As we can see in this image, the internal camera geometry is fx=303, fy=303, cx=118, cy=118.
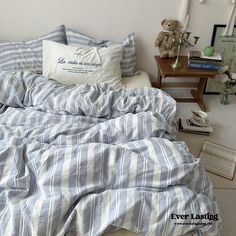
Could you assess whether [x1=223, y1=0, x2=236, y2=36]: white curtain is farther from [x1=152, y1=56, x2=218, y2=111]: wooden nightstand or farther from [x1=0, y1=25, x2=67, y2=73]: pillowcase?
[x1=0, y1=25, x2=67, y2=73]: pillowcase

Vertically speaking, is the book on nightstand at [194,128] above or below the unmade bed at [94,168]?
below

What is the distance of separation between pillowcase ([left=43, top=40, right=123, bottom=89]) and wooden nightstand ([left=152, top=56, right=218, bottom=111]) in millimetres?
357

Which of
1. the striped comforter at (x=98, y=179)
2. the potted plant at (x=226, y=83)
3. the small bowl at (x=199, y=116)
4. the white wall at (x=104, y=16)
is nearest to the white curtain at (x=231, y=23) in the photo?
the white wall at (x=104, y=16)

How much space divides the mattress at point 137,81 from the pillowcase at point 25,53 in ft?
1.81

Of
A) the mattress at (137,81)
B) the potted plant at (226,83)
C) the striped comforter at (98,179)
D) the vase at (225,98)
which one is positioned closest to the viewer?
the striped comforter at (98,179)

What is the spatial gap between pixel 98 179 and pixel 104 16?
1496 millimetres

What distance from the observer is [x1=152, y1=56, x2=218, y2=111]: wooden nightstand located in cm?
214

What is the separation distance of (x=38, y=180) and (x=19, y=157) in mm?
133

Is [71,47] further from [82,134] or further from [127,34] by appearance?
[82,134]

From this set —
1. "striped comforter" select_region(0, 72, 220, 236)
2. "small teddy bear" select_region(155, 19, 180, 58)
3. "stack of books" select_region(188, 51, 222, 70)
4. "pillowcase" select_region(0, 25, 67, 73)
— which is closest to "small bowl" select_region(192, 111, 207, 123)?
"stack of books" select_region(188, 51, 222, 70)

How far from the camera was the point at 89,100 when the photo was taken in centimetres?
157

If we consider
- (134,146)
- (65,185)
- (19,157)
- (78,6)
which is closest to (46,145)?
(19,157)

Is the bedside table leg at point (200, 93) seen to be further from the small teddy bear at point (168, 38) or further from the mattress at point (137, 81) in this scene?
the mattress at point (137, 81)

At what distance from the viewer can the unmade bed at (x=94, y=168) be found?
988 mm
